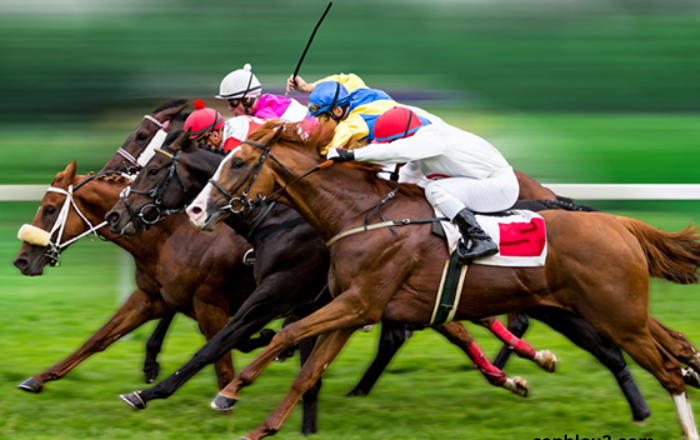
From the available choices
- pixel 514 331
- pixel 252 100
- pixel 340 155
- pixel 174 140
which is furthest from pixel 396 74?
pixel 340 155

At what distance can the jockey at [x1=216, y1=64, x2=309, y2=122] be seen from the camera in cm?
584

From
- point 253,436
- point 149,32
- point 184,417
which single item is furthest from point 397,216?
point 149,32

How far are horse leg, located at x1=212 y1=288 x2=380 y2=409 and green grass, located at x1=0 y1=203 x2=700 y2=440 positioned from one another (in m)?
0.38

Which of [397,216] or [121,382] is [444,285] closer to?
[397,216]

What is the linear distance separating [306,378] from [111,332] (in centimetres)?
153

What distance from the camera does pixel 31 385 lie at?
17.2 ft

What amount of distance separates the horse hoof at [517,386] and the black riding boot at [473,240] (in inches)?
49.7

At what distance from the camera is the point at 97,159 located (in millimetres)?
11773

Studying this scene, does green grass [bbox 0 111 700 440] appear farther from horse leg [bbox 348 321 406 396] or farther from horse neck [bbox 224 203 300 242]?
horse neck [bbox 224 203 300 242]

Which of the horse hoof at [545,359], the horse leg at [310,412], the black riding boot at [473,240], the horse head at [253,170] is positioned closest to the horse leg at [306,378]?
the horse leg at [310,412]

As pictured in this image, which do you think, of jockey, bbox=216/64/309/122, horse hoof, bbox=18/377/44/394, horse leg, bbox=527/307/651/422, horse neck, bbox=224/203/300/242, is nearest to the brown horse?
horse leg, bbox=527/307/651/422

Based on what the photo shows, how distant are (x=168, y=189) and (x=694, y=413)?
10.0ft

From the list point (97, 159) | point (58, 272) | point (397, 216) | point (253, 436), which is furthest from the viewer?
point (97, 159)

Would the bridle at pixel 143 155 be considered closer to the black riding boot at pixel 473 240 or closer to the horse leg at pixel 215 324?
the horse leg at pixel 215 324
